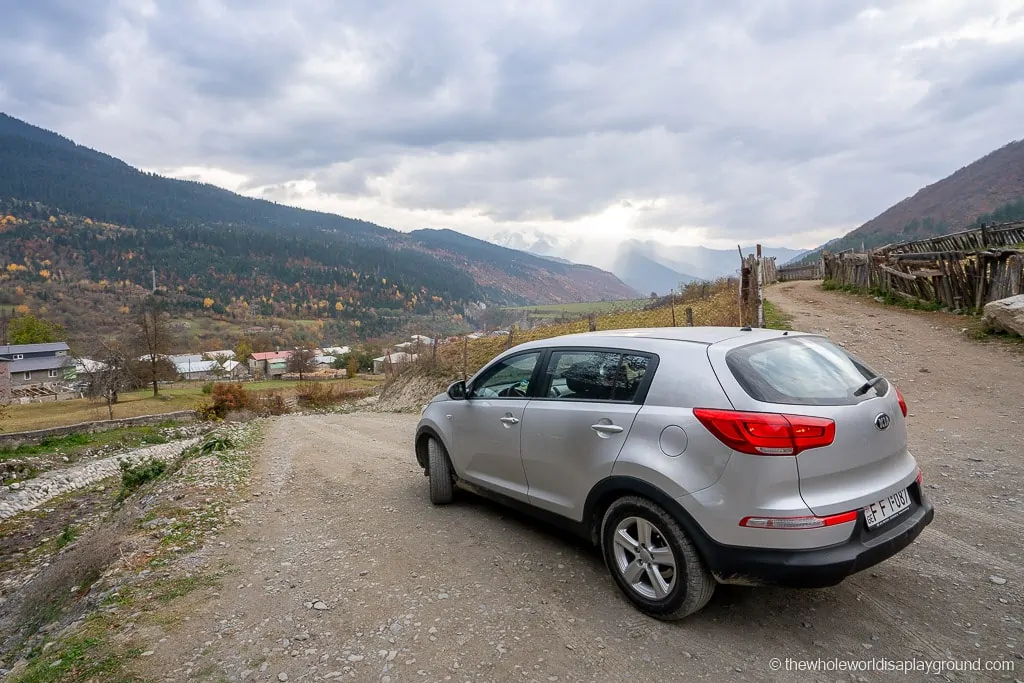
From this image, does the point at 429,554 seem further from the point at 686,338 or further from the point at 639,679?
the point at 686,338

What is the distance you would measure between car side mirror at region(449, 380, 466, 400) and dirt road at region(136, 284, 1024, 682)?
112cm

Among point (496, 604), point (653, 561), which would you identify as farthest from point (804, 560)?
point (496, 604)

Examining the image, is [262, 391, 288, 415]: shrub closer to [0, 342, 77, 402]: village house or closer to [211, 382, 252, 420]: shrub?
[211, 382, 252, 420]: shrub

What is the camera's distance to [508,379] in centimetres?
456

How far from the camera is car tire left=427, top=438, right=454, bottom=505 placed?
5.28 meters

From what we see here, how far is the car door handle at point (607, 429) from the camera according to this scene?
11.0ft

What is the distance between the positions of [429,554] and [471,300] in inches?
6317

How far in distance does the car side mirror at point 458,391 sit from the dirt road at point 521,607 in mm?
1124

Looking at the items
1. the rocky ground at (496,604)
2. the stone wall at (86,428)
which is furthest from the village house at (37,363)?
the rocky ground at (496,604)

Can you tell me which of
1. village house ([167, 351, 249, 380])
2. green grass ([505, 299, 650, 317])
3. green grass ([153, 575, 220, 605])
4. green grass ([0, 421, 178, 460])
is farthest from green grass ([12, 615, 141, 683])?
village house ([167, 351, 249, 380])

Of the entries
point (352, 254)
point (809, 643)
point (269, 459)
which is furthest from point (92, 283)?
point (809, 643)

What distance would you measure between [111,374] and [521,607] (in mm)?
42983

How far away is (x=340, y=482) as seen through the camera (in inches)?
271

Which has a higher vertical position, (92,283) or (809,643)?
(92,283)
